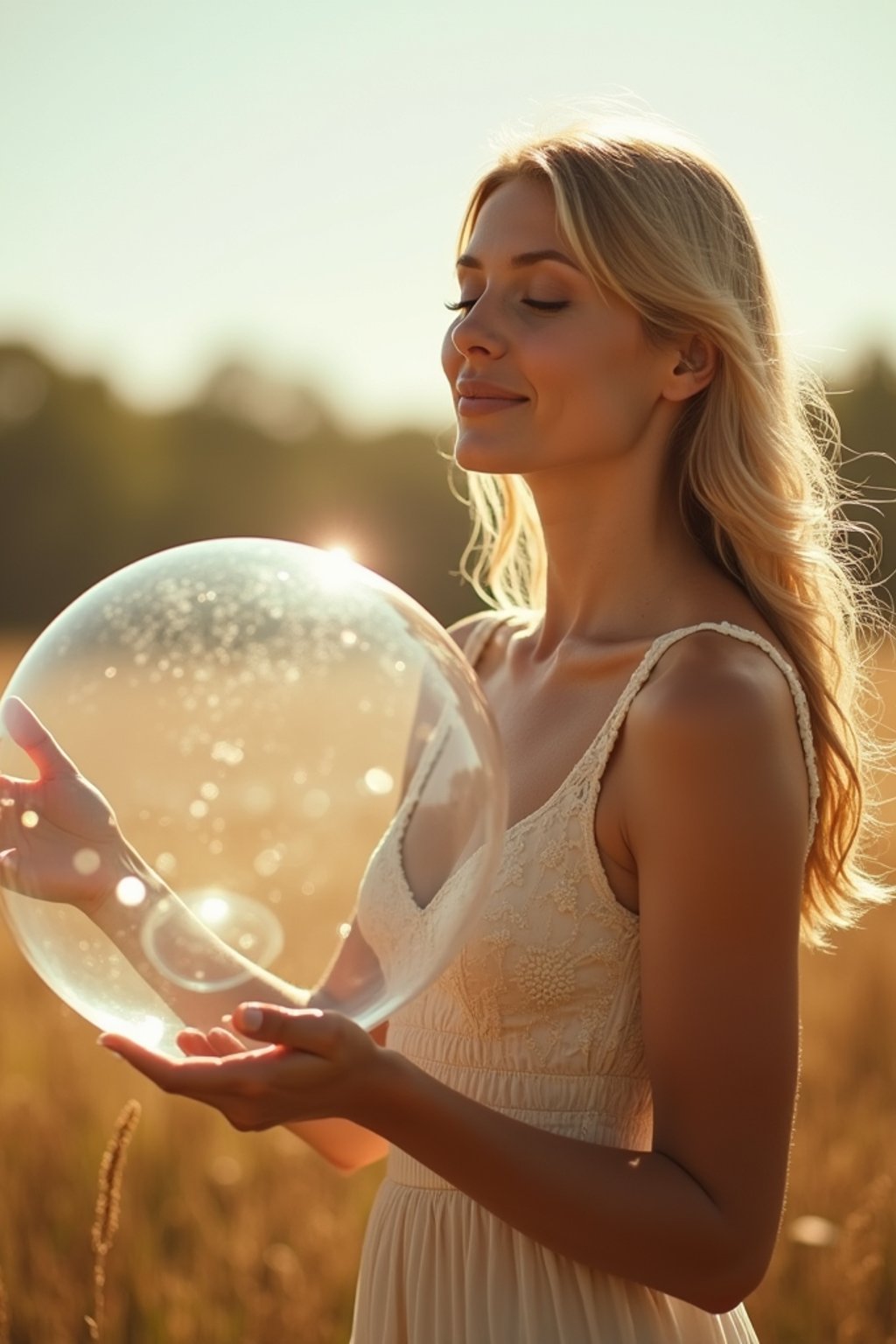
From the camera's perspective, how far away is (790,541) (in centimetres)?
238

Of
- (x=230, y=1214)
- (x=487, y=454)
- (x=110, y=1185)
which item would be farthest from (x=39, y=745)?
(x=230, y=1214)

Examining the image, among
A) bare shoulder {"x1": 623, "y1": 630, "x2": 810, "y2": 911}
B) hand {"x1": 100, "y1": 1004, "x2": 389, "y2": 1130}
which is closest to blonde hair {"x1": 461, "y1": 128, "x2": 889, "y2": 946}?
bare shoulder {"x1": 623, "y1": 630, "x2": 810, "y2": 911}

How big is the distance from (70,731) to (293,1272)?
86.2 inches

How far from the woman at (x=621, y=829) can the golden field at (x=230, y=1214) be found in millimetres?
977

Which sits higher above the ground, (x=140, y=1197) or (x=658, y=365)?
(x=658, y=365)

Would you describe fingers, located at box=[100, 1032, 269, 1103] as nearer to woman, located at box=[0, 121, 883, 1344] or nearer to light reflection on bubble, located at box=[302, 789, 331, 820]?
woman, located at box=[0, 121, 883, 1344]

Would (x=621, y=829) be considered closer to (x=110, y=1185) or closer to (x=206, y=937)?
(x=206, y=937)

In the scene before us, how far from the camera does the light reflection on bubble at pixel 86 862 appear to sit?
6.13ft

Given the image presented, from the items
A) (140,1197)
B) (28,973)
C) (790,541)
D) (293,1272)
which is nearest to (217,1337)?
(293,1272)

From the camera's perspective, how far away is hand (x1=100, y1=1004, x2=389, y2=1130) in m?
1.65

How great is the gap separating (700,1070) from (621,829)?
0.34 metres

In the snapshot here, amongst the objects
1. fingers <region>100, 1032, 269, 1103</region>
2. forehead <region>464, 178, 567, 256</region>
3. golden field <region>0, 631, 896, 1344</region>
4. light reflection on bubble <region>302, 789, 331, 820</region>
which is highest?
forehead <region>464, 178, 567, 256</region>

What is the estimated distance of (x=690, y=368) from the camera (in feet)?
7.84

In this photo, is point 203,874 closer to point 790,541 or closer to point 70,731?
point 70,731
